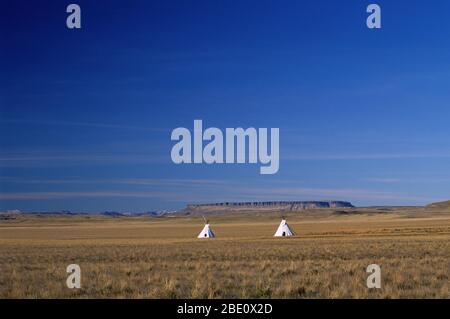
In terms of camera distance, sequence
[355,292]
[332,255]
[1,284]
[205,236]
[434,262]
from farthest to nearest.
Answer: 1. [205,236]
2. [332,255]
3. [434,262]
4. [1,284]
5. [355,292]

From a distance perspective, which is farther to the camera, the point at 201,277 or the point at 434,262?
the point at 434,262

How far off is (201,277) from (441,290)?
775 centimetres

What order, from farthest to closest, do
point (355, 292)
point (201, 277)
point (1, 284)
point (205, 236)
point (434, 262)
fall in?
point (205, 236), point (434, 262), point (201, 277), point (1, 284), point (355, 292)

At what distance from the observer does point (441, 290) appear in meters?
16.5
